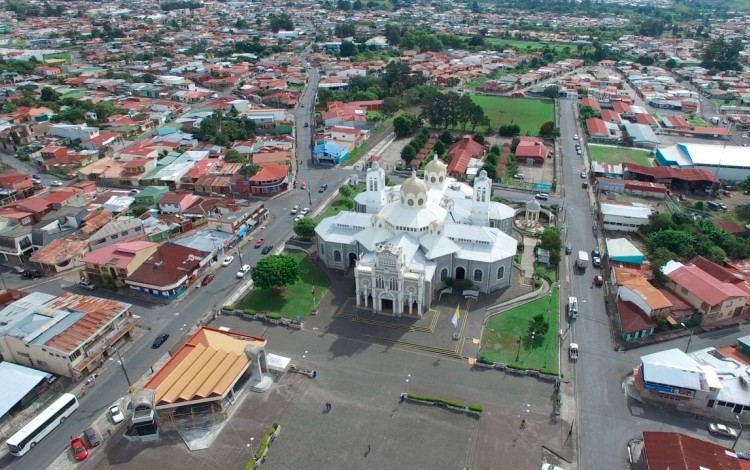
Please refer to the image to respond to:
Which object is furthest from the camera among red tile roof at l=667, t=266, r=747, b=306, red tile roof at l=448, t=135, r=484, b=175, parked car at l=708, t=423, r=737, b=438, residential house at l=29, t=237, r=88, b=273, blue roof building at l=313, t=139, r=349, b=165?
blue roof building at l=313, t=139, r=349, b=165

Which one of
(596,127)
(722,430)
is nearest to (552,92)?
(596,127)

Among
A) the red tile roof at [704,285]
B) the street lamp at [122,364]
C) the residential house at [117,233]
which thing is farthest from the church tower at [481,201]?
the residential house at [117,233]

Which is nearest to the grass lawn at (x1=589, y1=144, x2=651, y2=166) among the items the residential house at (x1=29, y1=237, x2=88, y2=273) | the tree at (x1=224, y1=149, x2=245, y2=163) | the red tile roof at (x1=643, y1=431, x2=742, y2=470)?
the tree at (x1=224, y1=149, x2=245, y2=163)

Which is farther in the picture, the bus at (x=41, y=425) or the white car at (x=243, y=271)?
the white car at (x=243, y=271)

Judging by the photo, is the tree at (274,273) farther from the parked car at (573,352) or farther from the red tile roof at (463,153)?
the red tile roof at (463,153)

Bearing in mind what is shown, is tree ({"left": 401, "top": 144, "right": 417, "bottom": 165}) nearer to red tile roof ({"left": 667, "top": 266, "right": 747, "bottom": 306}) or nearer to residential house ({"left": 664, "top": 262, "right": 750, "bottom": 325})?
red tile roof ({"left": 667, "top": 266, "right": 747, "bottom": 306})

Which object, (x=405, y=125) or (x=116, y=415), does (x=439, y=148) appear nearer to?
(x=405, y=125)

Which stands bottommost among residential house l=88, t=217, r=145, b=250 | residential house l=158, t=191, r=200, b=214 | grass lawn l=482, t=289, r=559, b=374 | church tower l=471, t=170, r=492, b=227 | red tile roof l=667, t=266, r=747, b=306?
grass lawn l=482, t=289, r=559, b=374
